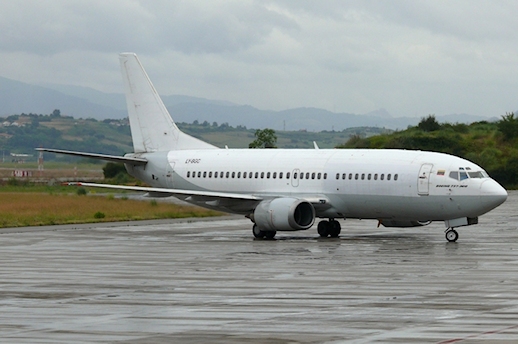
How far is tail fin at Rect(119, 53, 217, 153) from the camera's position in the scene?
4728 centimetres

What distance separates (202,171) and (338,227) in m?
6.70

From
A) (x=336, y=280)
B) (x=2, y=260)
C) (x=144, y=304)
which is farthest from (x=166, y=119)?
(x=144, y=304)

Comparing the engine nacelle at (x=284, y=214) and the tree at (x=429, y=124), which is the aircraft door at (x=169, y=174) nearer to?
the engine nacelle at (x=284, y=214)

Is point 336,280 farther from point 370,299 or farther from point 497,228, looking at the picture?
point 497,228

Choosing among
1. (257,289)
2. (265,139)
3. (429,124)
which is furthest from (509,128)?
(257,289)

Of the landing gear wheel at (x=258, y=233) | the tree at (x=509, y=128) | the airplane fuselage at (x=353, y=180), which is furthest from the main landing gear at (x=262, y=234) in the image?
the tree at (x=509, y=128)

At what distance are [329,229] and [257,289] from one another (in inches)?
720

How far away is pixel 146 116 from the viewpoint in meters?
47.8

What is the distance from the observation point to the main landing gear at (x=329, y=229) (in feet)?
134

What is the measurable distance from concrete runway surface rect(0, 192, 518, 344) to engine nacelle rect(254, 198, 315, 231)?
72 centimetres

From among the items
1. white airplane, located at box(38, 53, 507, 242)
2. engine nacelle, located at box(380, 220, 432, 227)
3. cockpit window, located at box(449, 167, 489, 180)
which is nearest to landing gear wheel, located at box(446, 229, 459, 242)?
white airplane, located at box(38, 53, 507, 242)

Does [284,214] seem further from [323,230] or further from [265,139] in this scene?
[265,139]

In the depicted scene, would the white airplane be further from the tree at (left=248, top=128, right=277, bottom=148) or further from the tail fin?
the tree at (left=248, top=128, right=277, bottom=148)

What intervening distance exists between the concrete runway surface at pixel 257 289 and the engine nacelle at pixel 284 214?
28.3 inches
